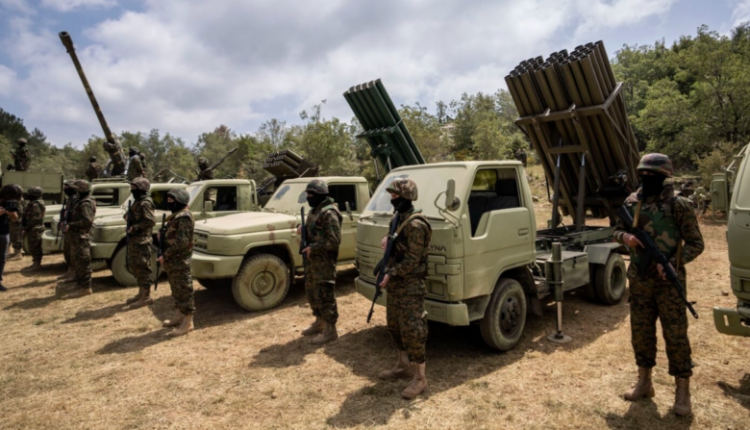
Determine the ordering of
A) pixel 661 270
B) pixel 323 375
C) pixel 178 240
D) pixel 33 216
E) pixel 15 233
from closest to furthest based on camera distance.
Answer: pixel 661 270, pixel 323 375, pixel 178 240, pixel 33 216, pixel 15 233

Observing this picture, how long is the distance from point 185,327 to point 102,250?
3185 mm

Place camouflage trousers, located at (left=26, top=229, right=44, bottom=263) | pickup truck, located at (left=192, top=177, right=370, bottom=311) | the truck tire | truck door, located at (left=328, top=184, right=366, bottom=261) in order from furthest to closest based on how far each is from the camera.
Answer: camouflage trousers, located at (left=26, top=229, right=44, bottom=263) < the truck tire < truck door, located at (left=328, top=184, right=366, bottom=261) < pickup truck, located at (left=192, top=177, right=370, bottom=311)

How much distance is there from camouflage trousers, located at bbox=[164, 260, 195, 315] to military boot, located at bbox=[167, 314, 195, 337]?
0.08 meters

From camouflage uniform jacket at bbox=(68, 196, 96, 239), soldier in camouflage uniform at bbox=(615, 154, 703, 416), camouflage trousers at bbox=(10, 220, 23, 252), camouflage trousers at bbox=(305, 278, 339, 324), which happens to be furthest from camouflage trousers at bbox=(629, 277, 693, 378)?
camouflage trousers at bbox=(10, 220, 23, 252)

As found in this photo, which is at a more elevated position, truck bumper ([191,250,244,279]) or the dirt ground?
truck bumper ([191,250,244,279])

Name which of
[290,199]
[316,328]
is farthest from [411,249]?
[290,199]

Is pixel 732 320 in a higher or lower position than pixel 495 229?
lower

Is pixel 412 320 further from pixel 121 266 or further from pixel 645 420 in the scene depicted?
pixel 121 266

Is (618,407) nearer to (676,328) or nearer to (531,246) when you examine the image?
(676,328)

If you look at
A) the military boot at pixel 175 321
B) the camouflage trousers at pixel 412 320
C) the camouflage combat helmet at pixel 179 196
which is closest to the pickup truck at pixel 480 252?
the camouflage trousers at pixel 412 320

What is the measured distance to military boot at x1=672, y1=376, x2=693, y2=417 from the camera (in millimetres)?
3443

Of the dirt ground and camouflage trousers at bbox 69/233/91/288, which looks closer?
the dirt ground

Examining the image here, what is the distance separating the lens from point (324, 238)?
202 inches

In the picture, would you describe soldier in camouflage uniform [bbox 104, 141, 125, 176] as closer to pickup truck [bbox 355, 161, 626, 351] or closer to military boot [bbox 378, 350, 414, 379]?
pickup truck [bbox 355, 161, 626, 351]
